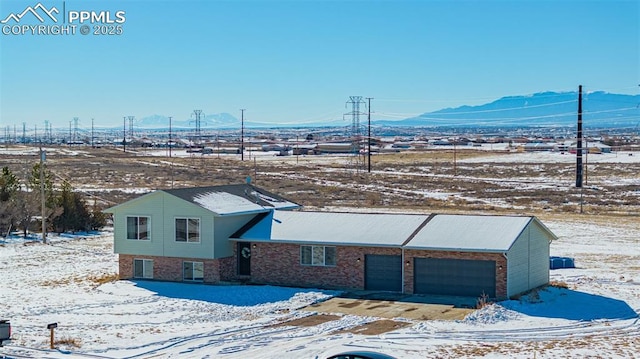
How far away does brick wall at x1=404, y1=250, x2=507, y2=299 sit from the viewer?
117ft

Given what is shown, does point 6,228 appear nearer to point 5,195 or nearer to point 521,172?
point 5,195

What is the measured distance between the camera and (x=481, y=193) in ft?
285

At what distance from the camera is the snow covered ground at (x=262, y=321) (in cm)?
2769

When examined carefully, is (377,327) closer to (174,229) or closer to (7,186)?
(174,229)

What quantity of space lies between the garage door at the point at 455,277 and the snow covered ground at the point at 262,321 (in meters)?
1.61

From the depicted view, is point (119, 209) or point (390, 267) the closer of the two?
point (390, 267)

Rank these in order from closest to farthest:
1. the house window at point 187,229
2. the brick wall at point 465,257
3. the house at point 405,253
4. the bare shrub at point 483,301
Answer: the bare shrub at point 483,301
the brick wall at point 465,257
the house at point 405,253
the house window at point 187,229

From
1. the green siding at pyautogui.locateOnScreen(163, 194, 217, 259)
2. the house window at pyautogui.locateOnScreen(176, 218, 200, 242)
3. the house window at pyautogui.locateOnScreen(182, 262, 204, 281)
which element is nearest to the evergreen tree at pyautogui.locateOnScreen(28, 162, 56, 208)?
A: the green siding at pyautogui.locateOnScreen(163, 194, 217, 259)

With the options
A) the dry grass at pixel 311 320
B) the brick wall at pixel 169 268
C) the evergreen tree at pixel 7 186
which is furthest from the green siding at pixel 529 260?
the evergreen tree at pixel 7 186

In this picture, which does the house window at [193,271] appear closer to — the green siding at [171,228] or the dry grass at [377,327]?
the green siding at [171,228]

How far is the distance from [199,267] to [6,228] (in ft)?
69.4

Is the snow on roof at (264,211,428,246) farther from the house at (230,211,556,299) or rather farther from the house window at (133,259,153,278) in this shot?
the house window at (133,259,153,278)

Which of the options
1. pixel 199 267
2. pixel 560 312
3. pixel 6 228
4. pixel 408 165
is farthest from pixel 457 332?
pixel 408 165

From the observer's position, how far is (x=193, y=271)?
41250 mm
